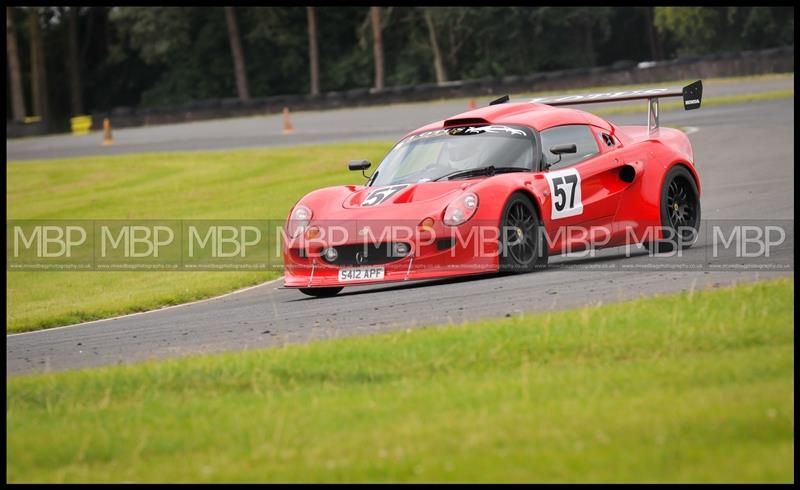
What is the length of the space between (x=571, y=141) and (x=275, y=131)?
25.4 metres

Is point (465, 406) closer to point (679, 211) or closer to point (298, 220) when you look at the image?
point (298, 220)

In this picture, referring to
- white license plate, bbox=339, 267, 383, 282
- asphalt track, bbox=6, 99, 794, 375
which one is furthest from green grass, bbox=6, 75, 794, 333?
white license plate, bbox=339, 267, 383, 282

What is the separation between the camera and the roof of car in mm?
11773

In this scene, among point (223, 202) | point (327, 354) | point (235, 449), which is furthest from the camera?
point (223, 202)

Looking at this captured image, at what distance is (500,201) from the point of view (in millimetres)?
10422

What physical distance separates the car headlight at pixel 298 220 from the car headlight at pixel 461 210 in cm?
136

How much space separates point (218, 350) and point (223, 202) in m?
14.0

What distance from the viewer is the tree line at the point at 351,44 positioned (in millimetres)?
59125

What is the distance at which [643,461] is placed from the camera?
4809 mm

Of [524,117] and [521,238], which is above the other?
[524,117]

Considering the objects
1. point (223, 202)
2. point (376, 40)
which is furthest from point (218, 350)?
point (376, 40)

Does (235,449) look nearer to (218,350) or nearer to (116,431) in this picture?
(116,431)

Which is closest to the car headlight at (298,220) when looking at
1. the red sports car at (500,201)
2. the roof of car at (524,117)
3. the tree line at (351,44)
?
the red sports car at (500,201)

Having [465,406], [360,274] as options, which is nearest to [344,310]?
[360,274]
